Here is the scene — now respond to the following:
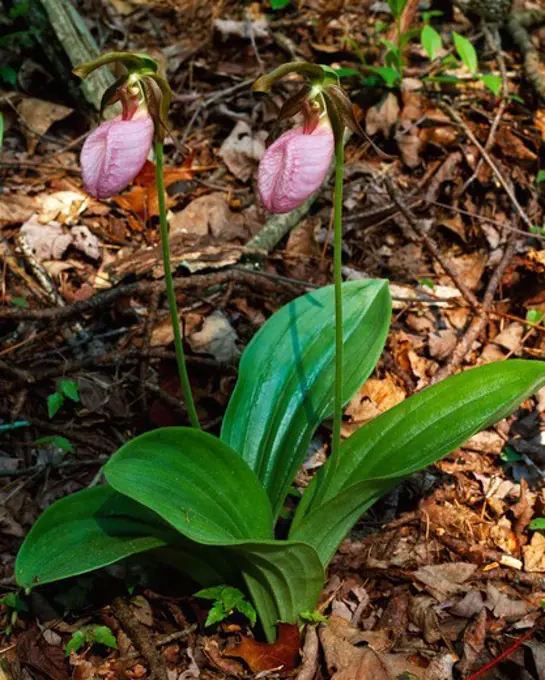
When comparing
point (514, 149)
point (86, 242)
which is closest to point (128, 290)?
point (86, 242)

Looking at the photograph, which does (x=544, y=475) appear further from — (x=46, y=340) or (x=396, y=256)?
(x=46, y=340)

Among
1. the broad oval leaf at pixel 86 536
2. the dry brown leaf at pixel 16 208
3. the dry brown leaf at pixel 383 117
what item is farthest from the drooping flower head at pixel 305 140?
the dry brown leaf at pixel 383 117

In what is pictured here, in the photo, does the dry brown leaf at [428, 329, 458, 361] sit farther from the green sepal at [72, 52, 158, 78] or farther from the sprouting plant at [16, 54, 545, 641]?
the green sepal at [72, 52, 158, 78]

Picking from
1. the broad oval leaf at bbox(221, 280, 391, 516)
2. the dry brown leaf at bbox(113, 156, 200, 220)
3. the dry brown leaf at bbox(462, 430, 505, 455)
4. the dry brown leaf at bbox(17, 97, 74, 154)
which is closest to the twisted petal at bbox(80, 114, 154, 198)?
the broad oval leaf at bbox(221, 280, 391, 516)

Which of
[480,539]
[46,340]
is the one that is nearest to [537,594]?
[480,539]

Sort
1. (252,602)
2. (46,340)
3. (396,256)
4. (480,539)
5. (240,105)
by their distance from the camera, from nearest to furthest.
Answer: (252,602) → (480,539) → (46,340) → (396,256) → (240,105)
